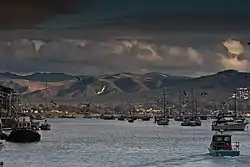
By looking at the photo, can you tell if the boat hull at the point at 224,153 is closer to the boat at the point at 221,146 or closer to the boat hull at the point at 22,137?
the boat at the point at 221,146

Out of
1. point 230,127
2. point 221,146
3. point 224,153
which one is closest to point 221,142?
point 221,146

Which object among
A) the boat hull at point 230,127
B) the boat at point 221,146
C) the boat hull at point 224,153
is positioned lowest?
the boat hull at point 224,153

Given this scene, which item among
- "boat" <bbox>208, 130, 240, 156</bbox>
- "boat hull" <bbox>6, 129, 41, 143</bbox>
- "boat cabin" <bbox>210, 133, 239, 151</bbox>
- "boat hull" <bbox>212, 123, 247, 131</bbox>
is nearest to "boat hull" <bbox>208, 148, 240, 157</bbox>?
"boat" <bbox>208, 130, 240, 156</bbox>

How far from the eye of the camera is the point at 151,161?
84.2 metres

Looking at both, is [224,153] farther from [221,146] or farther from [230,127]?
[230,127]

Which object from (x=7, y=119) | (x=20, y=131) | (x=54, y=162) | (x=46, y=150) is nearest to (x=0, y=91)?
(x=7, y=119)

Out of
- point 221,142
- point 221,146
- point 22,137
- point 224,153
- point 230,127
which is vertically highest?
point 230,127

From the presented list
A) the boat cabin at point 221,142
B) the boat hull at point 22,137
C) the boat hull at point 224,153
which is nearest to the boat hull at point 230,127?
the boat hull at point 22,137

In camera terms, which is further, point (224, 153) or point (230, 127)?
point (230, 127)

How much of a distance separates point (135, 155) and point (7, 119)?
230 feet

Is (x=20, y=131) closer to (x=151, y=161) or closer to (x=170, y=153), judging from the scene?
(x=170, y=153)

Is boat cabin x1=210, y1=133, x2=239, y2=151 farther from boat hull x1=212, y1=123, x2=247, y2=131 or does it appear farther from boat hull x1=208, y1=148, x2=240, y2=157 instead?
boat hull x1=212, y1=123, x2=247, y2=131

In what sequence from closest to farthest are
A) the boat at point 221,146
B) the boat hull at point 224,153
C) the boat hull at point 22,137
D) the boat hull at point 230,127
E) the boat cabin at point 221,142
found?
the boat hull at point 224,153
the boat at point 221,146
the boat cabin at point 221,142
the boat hull at point 22,137
the boat hull at point 230,127

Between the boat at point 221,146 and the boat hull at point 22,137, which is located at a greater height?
the boat hull at point 22,137
